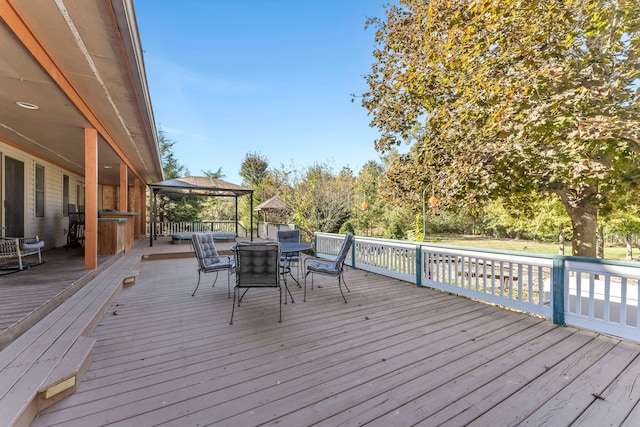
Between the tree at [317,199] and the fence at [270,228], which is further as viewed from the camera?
the tree at [317,199]

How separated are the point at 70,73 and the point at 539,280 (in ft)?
20.4

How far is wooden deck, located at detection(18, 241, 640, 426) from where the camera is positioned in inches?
67.0

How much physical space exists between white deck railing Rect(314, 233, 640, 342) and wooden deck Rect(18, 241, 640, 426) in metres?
0.19

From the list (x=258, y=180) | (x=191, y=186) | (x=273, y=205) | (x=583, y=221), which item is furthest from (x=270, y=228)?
(x=258, y=180)

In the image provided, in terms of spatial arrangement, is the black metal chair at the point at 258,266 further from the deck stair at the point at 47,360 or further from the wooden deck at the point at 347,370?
the deck stair at the point at 47,360

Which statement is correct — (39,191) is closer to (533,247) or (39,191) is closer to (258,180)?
(258,180)

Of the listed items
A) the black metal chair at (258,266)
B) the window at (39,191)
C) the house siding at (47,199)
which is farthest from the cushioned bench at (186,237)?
the black metal chair at (258,266)

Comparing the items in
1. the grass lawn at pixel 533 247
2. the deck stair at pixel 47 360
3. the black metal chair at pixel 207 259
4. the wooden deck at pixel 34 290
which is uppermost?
the black metal chair at pixel 207 259

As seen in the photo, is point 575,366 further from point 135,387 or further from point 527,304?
point 135,387

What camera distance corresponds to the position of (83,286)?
12.8 feet

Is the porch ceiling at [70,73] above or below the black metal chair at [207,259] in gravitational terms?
above

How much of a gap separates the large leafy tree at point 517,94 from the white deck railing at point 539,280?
139 cm

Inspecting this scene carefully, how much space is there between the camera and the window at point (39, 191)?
22.3 ft

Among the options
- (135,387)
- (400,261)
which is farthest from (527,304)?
(135,387)
